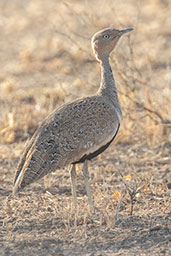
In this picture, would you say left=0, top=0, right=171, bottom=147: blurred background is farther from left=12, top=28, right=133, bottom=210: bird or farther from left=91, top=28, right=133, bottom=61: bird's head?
left=12, top=28, right=133, bottom=210: bird

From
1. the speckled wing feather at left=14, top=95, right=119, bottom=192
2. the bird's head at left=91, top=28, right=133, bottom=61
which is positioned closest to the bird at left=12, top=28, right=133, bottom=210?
the speckled wing feather at left=14, top=95, right=119, bottom=192

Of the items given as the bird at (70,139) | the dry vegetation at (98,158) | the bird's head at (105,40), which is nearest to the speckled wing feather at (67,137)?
the bird at (70,139)

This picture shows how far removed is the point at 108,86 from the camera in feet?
19.1

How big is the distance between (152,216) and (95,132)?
87 cm

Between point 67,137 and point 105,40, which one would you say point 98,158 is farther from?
point 67,137

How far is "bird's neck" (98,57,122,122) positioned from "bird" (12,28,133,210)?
0.06 m

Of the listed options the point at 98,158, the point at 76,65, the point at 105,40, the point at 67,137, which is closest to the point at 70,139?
the point at 67,137

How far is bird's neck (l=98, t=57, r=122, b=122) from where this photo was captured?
18.7 feet

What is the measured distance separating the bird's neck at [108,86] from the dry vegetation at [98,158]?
79cm

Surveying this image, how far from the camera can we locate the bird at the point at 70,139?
5.02 m

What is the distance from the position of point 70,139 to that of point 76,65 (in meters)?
6.45

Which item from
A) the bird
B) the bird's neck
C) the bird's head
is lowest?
the bird

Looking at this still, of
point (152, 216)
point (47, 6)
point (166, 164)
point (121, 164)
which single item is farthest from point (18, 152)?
point (47, 6)

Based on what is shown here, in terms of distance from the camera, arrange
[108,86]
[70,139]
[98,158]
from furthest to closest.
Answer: [98,158] < [108,86] < [70,139]
